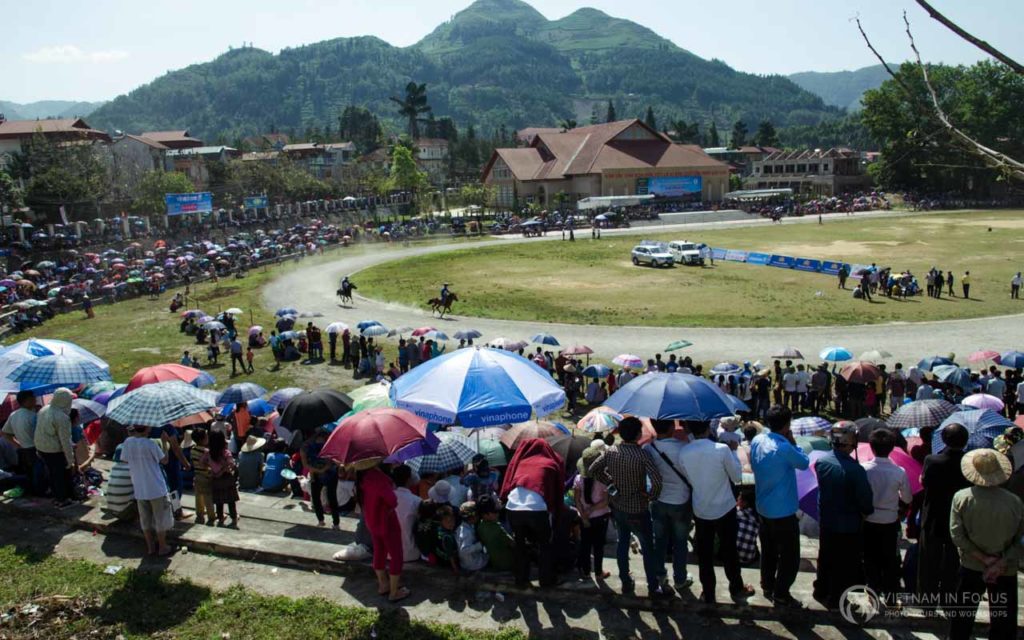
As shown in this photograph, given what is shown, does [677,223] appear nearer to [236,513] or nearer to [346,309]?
[346,309]

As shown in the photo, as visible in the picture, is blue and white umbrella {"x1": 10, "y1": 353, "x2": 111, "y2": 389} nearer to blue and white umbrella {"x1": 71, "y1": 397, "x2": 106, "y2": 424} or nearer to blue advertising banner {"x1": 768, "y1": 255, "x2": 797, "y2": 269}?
blue and white umbrella {"x1": 71, "y1": 397, "x2": 106, "y2": 424}

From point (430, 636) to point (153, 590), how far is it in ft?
9.55

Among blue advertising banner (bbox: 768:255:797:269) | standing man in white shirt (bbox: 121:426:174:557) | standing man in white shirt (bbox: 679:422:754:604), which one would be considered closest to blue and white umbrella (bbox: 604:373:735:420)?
standing man in white shirt (bbox: 679:422:754:604)

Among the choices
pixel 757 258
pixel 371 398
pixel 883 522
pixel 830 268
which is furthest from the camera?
pixel 757 258

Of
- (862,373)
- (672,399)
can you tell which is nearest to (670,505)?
(672,399)

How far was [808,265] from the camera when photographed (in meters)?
38.5

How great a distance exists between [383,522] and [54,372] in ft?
24.7

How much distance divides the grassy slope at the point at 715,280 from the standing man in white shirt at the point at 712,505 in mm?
20529

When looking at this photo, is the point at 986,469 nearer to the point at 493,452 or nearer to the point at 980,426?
the point at 980,426

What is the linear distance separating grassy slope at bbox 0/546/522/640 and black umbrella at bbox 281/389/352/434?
3.05 m

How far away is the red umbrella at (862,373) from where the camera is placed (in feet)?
52.9

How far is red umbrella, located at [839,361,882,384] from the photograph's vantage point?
16125 millimetres

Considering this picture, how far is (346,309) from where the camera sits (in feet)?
104

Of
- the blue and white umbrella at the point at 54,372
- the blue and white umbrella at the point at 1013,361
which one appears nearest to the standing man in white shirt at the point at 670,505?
the blue and white umbrella at the point at 54,372
